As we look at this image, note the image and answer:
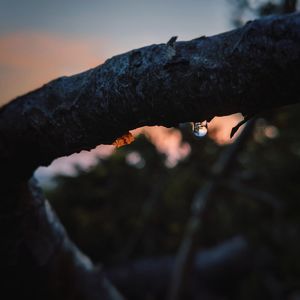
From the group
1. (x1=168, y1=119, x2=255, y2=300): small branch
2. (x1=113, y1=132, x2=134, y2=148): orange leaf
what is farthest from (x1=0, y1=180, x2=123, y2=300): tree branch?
(x1=168, y1=119, x2=255, y2=300): small branch

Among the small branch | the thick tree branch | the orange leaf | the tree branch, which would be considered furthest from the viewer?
the small branch

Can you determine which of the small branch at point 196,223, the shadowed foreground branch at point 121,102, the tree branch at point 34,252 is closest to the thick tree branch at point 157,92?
the shadowed foreground branch at point 121,102

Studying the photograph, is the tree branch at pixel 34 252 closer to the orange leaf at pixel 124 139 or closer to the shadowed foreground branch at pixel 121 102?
the shadowed foreground branch at pixel 121 102

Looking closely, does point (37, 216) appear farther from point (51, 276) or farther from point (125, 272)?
point (125, 272)

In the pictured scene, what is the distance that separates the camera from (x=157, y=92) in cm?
125

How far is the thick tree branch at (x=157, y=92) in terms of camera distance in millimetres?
1076

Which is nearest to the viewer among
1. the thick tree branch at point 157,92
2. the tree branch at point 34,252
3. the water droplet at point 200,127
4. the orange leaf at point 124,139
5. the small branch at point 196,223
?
the thick tree branch at point 157,92

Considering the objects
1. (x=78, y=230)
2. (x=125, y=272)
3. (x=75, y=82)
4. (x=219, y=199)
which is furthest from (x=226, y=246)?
A: (x=75, y=82)

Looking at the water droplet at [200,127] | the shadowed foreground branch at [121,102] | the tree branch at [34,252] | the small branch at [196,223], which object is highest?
the shadowed foreground branch at [121,102]

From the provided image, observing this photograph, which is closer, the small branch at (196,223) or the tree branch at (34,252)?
the tree branch at (34,252)

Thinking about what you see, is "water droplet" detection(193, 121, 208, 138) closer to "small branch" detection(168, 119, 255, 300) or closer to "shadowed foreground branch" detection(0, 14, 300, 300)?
"shadowed foreground branch" detection(0, 14, 300, 300)

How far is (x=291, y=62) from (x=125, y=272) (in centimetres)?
704

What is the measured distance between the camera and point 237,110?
1.20 metres

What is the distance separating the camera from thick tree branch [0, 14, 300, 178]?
1076mm
